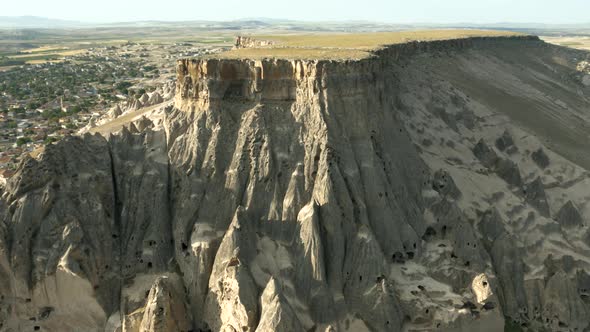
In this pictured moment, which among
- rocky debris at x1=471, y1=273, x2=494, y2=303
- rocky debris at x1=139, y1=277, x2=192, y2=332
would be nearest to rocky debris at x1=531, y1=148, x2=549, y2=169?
rocky debris at x1=471, y1=273, x2=494, y2=303

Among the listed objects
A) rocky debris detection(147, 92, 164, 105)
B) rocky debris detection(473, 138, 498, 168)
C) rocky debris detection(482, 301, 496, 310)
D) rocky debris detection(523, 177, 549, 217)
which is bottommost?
rocky debris detection(482, 301, 496, 310)

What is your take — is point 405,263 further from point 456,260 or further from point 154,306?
point 154,306

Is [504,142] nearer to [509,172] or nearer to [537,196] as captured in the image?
[509,172]

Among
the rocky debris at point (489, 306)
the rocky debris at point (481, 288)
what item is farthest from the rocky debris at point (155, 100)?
the rocky debris at point (489, 306)

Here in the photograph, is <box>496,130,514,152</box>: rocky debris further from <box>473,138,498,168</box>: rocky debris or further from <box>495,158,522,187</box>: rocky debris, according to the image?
<box>495,158,522,187</box>: rocky debris

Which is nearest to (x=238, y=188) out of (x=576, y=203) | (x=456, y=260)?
(x=456, y=260)

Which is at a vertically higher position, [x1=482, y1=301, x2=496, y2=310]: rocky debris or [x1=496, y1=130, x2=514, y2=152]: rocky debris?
[x1=496, y1=130, x2=514, y2=152]: rocky debris

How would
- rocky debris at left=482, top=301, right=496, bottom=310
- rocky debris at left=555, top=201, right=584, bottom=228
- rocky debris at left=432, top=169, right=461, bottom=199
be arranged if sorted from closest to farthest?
rocky debris at left=482, top=301, right=496, bottom=310 < rocky debris at left=432, top=169, right=461, bottom=199 < rocky debris at left=555, top=201, right=584, bottom=228
